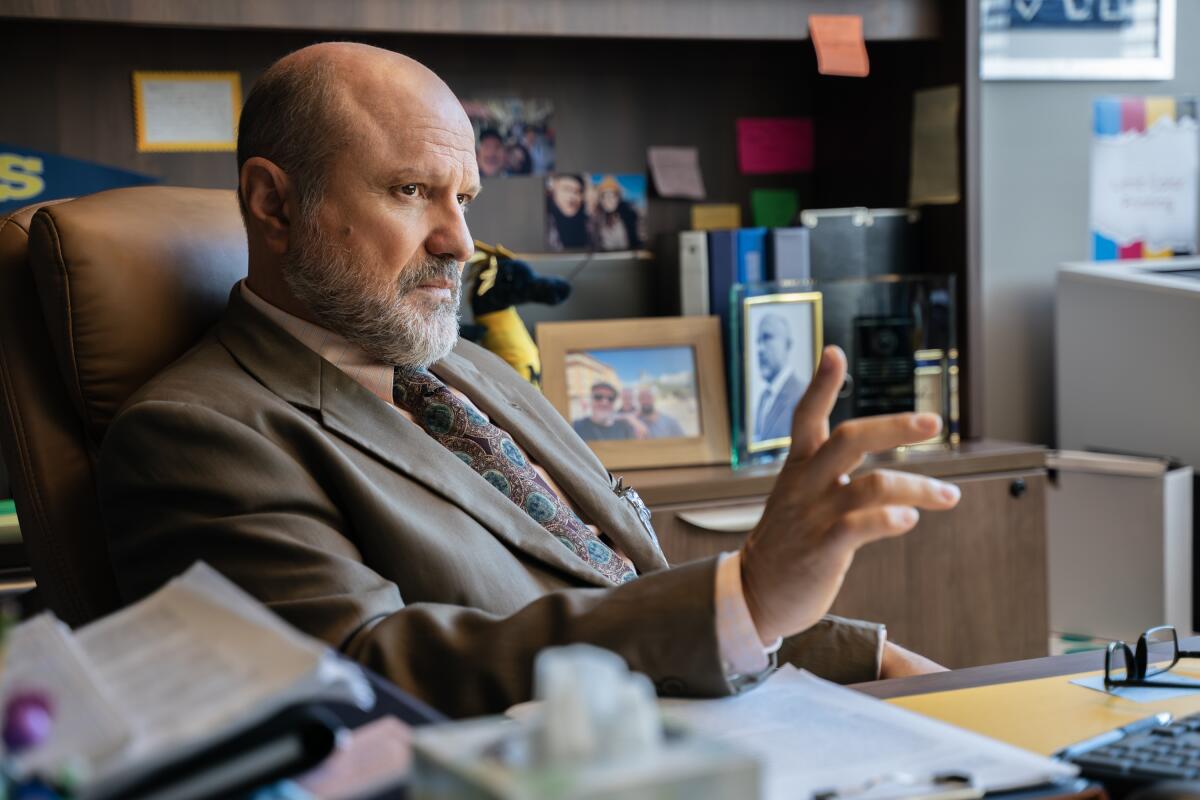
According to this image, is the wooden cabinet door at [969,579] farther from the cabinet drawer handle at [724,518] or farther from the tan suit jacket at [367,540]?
the tan suit jacket at [367,540]

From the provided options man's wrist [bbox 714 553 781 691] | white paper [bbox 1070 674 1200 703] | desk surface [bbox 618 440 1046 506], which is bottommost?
desk surface [bbox 618 440 1046 506]

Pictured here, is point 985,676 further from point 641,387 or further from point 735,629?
point 641,387

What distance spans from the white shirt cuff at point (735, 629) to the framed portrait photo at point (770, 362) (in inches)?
49.2

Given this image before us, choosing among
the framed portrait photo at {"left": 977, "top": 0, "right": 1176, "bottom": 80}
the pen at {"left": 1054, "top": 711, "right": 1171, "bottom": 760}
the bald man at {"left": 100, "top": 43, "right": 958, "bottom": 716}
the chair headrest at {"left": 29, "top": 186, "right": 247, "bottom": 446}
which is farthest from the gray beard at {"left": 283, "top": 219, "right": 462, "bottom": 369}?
the framed portrait photo at {"left": 977, "top": 0, "right": 1176, "bottom": 80}

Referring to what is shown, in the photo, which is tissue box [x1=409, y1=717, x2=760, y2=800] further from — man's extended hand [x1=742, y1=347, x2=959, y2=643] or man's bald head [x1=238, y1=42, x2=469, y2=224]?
man's bald head [x1=238, y1=42, x2=469, y2=224]

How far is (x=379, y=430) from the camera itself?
4.07 ft

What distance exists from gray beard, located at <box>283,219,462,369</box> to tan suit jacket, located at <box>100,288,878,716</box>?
8 centimetres

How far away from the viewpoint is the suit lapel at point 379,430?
1225 mm

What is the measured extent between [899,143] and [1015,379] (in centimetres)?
59

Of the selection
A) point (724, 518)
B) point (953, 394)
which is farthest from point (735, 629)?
point (953, 394)

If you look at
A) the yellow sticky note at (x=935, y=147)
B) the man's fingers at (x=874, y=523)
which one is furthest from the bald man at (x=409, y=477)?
the yellow sticky note at (x=935, y=147)

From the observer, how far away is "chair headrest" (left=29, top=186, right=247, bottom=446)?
122 centimetres

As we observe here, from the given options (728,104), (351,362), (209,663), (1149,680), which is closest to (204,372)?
(351,362)

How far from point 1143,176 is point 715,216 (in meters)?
1.00
